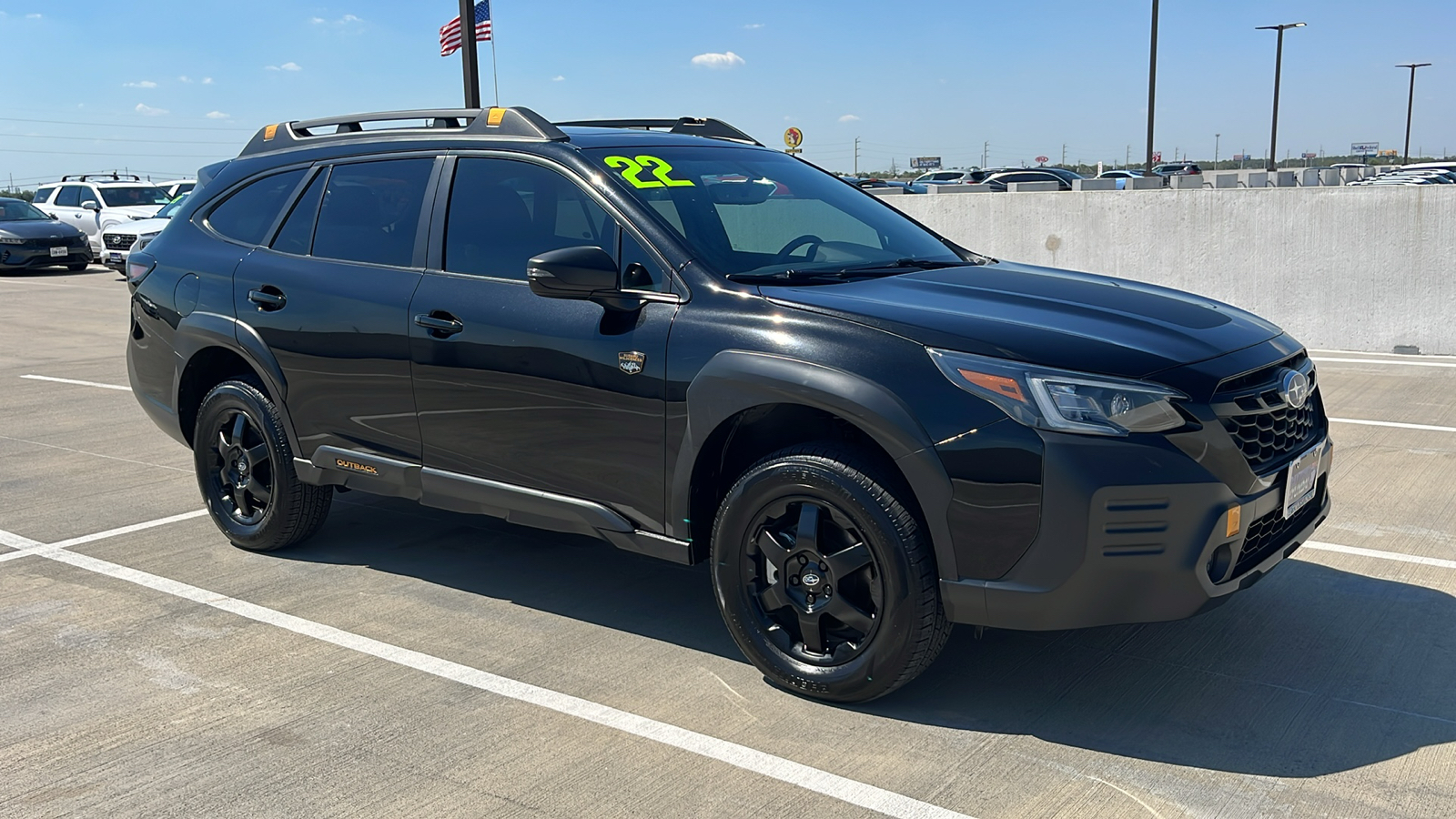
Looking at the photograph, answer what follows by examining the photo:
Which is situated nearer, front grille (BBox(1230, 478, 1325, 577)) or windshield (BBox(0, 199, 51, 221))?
front grille (BBox(1230, 478, 1325, 577))

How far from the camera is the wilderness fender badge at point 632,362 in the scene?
411cm

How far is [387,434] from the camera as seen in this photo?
16.2 ft

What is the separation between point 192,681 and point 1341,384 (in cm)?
872

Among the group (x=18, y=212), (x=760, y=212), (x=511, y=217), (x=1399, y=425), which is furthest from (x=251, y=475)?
(x=18, y=212)

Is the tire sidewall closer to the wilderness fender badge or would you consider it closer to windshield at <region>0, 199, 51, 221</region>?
the wilderness fender badge

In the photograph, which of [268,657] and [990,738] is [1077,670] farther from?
[268,657]

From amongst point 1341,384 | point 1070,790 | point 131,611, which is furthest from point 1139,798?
point 1341,384

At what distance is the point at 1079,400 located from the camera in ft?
11.3

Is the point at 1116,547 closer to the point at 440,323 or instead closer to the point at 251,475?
the point at 440,323

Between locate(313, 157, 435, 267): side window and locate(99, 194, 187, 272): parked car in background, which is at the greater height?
locate(313, 157, 435, 267): side window

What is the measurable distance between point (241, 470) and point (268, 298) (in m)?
0.83

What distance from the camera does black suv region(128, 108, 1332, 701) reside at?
3469 mm

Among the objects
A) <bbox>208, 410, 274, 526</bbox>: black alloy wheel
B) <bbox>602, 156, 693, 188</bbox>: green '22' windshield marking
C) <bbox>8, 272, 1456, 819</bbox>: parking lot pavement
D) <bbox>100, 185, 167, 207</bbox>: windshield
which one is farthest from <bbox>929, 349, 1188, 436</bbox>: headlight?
<bbox>100, 185, 167, 207</bbox>: windshield

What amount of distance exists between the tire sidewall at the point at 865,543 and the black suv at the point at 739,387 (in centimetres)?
1
